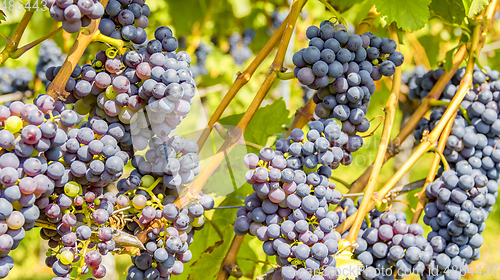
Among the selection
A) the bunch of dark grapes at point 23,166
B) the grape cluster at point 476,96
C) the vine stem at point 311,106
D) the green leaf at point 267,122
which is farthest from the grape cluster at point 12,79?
the grape cluster at point 476,96

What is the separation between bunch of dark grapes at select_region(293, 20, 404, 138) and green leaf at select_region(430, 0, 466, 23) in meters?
0.45

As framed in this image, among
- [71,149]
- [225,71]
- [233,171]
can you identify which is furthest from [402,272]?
[225,71]

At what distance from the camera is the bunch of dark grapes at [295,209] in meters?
0.79

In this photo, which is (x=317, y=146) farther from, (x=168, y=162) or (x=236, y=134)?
(x=168, y=162)

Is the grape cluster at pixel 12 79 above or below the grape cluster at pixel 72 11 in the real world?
above

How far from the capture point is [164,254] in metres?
0.77

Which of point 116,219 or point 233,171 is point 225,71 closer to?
point 233,171

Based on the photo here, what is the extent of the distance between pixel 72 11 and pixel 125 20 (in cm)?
13

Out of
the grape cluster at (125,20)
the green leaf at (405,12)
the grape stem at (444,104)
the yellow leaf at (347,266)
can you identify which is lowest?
the yellow leaf at (347,266)

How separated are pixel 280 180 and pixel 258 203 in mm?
83

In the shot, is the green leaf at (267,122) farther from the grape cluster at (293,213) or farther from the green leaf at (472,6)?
the green leaf at (472,6)

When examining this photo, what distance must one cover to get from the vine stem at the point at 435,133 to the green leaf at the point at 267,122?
45 centimetres

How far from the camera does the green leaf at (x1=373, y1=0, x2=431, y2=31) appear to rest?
968 millimetres

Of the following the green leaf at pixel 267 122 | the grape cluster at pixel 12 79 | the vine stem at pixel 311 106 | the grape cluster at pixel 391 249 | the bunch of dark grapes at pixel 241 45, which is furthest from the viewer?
the bunch of dark grapes at pixel 241 45
